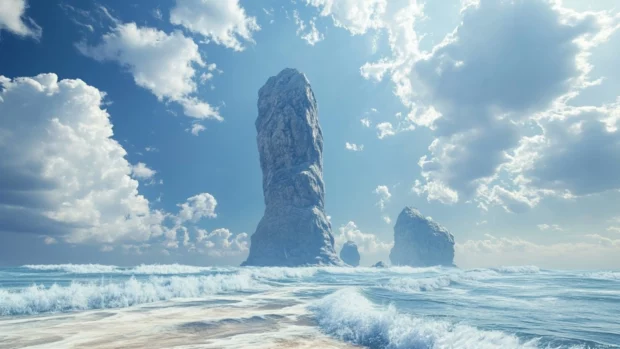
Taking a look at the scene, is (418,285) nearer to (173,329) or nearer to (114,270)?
(173,329)

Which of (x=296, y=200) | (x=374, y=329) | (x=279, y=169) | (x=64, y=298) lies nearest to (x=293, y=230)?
(x=296, y=200)

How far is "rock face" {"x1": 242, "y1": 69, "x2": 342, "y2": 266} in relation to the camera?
4087 inches

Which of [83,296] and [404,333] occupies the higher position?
[404,333]

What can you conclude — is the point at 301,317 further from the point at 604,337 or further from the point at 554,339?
the point at 604,337

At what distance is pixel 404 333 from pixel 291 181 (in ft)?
324

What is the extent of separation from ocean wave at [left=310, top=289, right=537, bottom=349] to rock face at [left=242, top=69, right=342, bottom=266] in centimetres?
9082

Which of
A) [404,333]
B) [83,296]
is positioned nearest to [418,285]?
[404,333]

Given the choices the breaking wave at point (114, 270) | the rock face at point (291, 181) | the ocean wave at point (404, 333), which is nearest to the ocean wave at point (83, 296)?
the ocean wave at point (404, 333)

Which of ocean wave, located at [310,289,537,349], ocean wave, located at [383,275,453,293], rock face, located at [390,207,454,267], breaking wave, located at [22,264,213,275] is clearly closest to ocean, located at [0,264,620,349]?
ocean wave, located at [310,289,537,349]

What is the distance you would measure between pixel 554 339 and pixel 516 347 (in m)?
2.40

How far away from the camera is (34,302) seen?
57.1 ft

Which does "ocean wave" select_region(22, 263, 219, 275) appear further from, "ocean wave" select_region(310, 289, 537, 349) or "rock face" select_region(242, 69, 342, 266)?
"rock face" select_region(242, 69, 342, 266)

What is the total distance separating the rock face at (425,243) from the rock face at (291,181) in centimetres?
8950

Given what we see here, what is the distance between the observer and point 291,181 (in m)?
108
